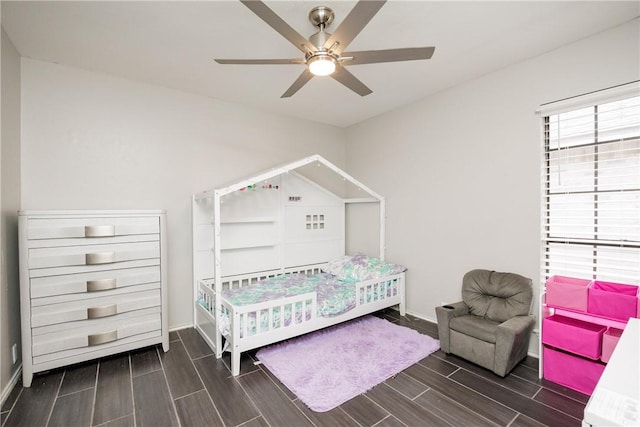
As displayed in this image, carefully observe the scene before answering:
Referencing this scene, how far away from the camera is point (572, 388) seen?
7.30 ft

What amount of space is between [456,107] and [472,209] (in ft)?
3.85

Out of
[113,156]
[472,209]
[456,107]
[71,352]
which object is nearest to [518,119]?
[456,107]

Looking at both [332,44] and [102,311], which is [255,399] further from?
[332,44]

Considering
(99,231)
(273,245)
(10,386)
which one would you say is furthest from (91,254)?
(273,245)

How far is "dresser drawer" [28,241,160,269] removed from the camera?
7.68 feet

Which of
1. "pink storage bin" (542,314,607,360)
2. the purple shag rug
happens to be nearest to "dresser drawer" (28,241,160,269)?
the purple shag rug

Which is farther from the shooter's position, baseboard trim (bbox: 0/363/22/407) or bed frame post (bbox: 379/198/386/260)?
bed frame post (bbox: 379/198/386/260)

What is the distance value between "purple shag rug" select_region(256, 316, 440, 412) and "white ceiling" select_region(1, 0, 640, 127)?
108 inches

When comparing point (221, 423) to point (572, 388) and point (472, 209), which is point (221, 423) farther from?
point (472, 209)

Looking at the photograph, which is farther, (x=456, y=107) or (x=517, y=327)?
(x=456, y=107)

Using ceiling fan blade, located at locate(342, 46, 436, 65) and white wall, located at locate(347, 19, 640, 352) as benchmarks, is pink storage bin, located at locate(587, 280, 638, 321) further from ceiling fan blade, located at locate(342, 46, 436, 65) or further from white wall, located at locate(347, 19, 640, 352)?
ceiling fan blade, located at locate(342, 46, 436, 65)

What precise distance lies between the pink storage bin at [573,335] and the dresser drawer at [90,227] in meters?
3.51

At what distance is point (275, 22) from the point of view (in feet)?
4.99

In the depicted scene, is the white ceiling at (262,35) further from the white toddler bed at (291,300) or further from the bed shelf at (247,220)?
the white toddler bed at (291,300)
